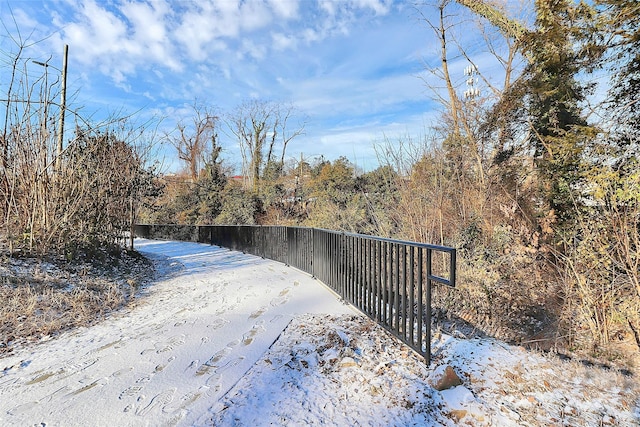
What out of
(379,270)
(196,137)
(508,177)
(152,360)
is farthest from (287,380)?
(196,137)

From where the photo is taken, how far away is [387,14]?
26.3 ft

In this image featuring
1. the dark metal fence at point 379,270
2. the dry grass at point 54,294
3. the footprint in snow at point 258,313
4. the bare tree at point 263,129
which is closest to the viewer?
the dark metal fence at point 379,270

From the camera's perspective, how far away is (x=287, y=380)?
2180 mm

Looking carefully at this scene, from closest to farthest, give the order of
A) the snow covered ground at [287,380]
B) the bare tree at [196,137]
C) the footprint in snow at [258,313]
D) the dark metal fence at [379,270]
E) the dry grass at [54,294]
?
1. the snow covered ground at [287,380]
2. the dark metal fence at [379,270]
3. the dry grass at [54,294]
4. the footprint in snow at [258,313]
5. the bare tree at [196,137]

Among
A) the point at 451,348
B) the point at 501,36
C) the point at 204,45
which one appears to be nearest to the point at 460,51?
the point at 501,36

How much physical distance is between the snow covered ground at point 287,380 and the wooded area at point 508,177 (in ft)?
6.59

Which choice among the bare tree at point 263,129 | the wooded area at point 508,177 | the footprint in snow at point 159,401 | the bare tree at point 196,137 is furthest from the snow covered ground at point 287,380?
the bare tree at point 196,137

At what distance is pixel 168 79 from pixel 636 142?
12542 millimetres

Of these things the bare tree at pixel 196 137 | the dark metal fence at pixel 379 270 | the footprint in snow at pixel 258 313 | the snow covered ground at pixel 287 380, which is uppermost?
the bare tree at pixel 196 137

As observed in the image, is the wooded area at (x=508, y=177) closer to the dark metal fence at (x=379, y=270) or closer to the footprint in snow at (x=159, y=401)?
the dark metal fence at (x=379, y=270)

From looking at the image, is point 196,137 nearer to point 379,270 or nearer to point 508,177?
point 508,177

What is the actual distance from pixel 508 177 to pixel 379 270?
4.70 metres

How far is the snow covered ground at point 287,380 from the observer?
71.1 inches

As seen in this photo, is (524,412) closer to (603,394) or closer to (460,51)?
(603,394)
